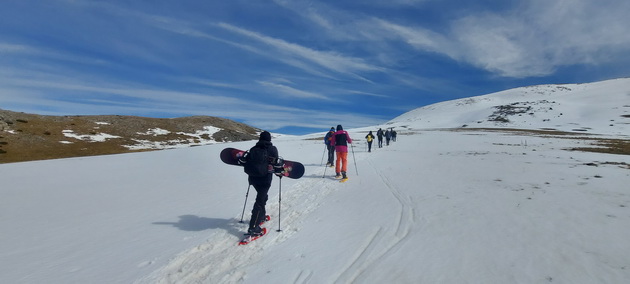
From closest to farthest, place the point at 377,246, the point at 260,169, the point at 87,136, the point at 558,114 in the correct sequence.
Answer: the point at 377,246 → the point at 260,169 → the point at 87,136 → the point at 558,114

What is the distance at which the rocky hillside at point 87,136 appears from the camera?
4044 cm

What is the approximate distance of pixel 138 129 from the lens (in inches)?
2596

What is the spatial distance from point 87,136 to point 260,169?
64.1 meters

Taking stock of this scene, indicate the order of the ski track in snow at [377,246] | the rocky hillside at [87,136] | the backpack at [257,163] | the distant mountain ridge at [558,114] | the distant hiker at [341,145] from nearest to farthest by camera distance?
the ski track in snow at [377,246], the backpack at [257,163], the distant hiker at [341,145], the rocky hillside at [87,136], the distant mountain ridge at [558,114]

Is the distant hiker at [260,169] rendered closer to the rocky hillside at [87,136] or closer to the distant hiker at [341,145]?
the distant hiker at [341,145]

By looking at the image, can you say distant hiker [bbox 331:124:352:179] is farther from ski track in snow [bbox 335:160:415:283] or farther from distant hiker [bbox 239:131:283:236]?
distant hiker [bbox 239:131:283:236]

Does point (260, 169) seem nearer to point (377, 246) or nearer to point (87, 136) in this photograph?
point (377, 246)

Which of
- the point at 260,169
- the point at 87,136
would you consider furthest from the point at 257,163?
the point at 87,136

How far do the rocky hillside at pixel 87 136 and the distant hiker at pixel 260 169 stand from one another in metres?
46.6

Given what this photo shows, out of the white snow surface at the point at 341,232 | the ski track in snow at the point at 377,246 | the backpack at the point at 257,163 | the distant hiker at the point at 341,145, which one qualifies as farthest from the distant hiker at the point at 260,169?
the distant hiker at the point at 341,145

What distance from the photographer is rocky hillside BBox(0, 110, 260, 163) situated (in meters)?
40.4

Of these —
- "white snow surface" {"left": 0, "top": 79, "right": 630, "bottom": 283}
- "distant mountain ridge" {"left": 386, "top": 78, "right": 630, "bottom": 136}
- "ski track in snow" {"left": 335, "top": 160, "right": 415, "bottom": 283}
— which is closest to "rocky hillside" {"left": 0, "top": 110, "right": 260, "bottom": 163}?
"white snow surface" {"left": 0, "top": 79, "right": 630, "bottom": 283}

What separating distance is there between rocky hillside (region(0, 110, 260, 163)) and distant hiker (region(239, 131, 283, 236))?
1834 inches

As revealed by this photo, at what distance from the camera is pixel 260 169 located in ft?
20.0
